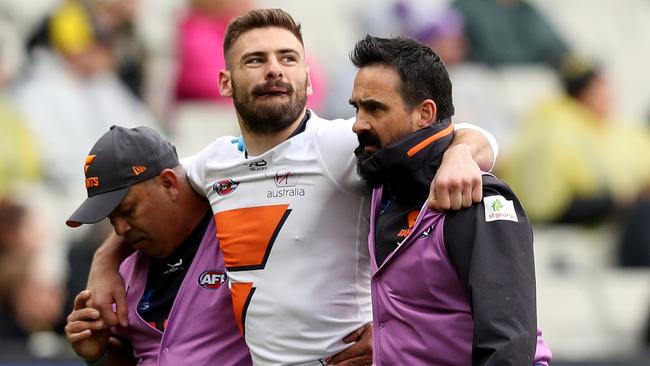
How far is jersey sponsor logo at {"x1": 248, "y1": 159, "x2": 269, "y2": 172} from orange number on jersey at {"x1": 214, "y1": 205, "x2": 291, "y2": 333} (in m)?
0.14

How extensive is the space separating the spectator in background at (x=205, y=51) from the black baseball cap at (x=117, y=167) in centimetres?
496

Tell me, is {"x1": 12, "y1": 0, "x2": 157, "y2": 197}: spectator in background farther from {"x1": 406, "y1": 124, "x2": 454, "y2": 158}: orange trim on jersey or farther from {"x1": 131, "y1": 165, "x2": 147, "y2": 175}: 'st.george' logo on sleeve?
{"x1": 406, "y1": 124, "x2": 454, "y2": 158}: orange trim on jersey

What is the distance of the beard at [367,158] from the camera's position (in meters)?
4.29

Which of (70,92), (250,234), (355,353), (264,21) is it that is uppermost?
(264,21)

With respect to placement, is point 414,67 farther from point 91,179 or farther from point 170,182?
point 91,179

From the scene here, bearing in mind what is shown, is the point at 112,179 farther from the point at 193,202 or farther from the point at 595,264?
the point at 595,264

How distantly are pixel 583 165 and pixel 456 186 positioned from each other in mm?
6904

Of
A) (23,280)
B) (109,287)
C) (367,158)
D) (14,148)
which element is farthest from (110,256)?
(14,148)

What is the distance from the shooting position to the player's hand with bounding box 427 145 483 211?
13.2 ft

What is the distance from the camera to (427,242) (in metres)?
4.11

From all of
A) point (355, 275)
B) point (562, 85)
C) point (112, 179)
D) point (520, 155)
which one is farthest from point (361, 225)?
point (562, 85)

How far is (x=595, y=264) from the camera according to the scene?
10789 mm

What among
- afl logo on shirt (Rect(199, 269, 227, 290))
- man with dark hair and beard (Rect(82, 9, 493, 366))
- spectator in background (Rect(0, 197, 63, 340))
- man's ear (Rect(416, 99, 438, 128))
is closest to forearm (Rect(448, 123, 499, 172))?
man with dark hair and beard (Rect(82, 9, 493, 366))

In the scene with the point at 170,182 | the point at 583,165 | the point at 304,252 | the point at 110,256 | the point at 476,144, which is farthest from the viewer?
the point at 583,165
